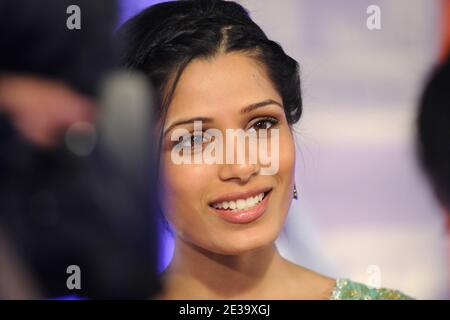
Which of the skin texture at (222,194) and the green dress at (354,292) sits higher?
A: the skin texture at (222,194)

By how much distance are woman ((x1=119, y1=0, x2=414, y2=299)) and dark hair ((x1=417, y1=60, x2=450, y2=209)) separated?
305 millimetres

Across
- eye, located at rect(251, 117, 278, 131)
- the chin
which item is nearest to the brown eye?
eye, located at rect(251, 117, 278, 131)

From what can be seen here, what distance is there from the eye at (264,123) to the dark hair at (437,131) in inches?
14.1

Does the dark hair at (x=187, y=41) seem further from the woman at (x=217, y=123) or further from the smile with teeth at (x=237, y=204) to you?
the smile with teeth at (x=237, y=204)

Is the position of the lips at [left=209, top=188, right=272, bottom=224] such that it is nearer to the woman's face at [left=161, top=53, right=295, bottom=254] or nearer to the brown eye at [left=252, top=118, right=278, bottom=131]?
the woman's face at [left=161, top=53, right=295, bottom=254]

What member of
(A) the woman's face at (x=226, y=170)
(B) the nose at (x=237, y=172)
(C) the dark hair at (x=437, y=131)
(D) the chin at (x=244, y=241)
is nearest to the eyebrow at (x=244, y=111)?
(A) the woman's face at (x=226, y=170)

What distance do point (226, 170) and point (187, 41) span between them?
0.93 ft

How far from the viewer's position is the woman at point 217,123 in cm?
125

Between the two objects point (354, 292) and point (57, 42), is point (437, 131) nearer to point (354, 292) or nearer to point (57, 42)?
point (354, 292)

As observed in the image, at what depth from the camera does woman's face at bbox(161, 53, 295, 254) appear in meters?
1.25

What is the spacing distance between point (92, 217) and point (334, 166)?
22.0 inches

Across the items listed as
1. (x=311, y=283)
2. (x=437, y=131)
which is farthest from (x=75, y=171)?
(x=437, y=131)

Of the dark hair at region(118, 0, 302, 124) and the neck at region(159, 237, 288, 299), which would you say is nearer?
the dark hair at region(118, 0, 302, 124)

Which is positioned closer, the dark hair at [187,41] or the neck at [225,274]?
the dark hair at [187,41]
